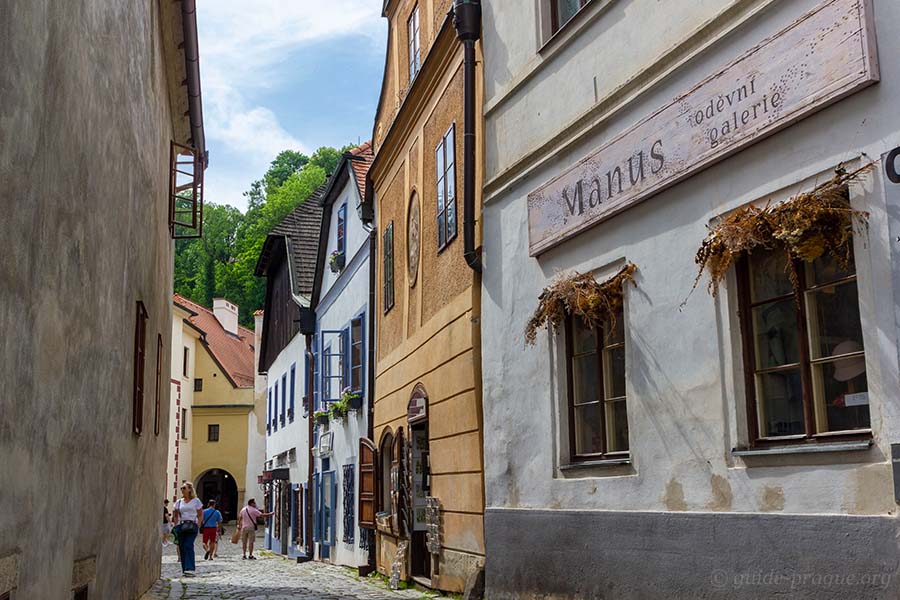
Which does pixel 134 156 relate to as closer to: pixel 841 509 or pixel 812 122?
pixel 812 122

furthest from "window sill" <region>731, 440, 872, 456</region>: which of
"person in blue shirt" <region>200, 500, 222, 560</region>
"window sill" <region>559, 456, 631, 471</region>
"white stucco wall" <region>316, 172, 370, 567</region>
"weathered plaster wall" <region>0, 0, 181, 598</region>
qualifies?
"person in blue shirt" <region>200, 500, 222, 560</region>

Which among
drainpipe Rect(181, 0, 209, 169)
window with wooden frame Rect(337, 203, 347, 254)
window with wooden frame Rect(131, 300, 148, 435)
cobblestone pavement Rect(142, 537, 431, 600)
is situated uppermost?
drainpipe Rect(181, 0, 209, 169)

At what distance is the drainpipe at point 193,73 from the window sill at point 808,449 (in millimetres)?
8943

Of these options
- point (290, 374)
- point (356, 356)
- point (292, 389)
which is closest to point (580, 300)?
point (356, 356)

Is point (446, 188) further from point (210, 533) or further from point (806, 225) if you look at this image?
point (210, 533)

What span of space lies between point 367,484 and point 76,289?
34.0 ft

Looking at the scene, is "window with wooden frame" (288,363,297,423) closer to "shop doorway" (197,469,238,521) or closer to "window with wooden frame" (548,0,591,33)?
"window with wooden frame" (548,0,591,33)

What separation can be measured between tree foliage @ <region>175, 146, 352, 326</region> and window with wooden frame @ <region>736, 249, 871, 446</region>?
52.7 metres

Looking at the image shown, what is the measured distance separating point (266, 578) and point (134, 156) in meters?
8.61

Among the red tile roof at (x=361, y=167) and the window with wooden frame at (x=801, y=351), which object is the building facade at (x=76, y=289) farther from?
the red tile roof at (x=361, y=167)

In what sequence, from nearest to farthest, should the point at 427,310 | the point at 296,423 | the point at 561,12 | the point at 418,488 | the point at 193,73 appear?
the point at 561,12 < the point at 427,310 < the point at 418,488 < the point at 193,73 < the point at 296,423

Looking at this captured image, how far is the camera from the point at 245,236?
6266cm

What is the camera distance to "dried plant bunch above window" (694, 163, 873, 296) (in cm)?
605

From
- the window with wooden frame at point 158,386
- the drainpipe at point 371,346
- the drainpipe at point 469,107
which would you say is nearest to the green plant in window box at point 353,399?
the drainpipe at point 371,346
